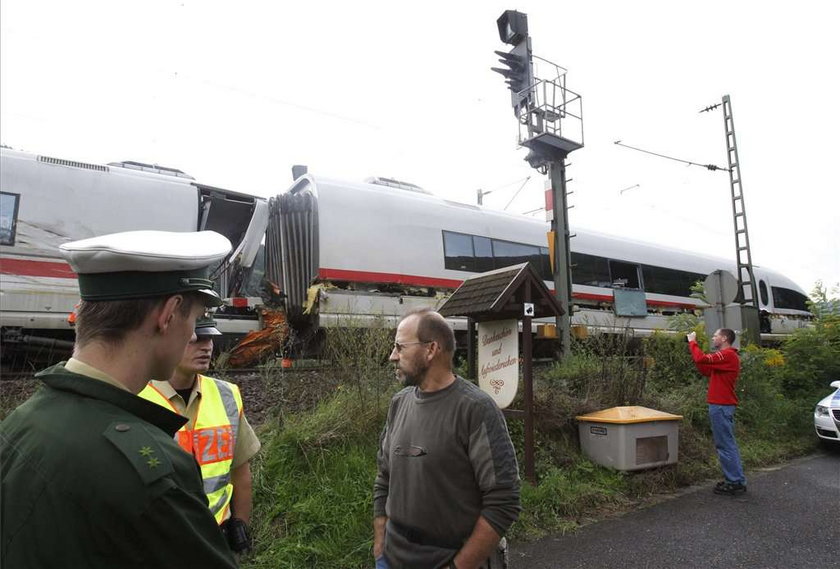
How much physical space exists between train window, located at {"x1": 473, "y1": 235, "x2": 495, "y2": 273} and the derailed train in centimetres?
2

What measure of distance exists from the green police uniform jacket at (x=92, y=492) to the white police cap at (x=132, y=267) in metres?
0.25

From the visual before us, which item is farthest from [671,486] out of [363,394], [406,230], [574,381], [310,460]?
[406,230]

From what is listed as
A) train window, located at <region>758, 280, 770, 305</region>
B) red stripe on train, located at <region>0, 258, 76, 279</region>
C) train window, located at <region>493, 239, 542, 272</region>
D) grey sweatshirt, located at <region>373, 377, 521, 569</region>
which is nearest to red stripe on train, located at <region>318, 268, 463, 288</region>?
train window, located at <region>493, 239, 542, 272</region>

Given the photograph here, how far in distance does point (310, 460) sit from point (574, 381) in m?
3.97

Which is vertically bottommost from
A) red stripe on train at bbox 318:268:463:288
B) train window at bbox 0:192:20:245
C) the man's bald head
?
the man's bald head

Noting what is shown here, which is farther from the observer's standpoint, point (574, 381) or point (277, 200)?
point (277, 200)

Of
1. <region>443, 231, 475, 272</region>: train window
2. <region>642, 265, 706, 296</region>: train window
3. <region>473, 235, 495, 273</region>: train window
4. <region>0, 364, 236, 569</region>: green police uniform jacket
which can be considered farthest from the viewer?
<region>642, 265, 706, 296</region>: train window

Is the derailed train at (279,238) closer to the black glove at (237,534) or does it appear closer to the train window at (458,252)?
the train window at (458,252)

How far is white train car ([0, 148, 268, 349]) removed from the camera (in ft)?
25.8

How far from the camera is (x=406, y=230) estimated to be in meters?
10.5

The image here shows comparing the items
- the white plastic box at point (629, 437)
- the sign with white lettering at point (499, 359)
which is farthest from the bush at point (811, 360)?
the sign with white lettering at point (499, 359)

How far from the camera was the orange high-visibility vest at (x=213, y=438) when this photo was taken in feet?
8.01

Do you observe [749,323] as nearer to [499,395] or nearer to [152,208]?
[499,395]

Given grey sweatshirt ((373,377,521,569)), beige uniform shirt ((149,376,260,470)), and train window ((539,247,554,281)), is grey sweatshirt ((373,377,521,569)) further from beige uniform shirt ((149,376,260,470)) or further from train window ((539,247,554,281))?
train window ((539,247,554,281))
